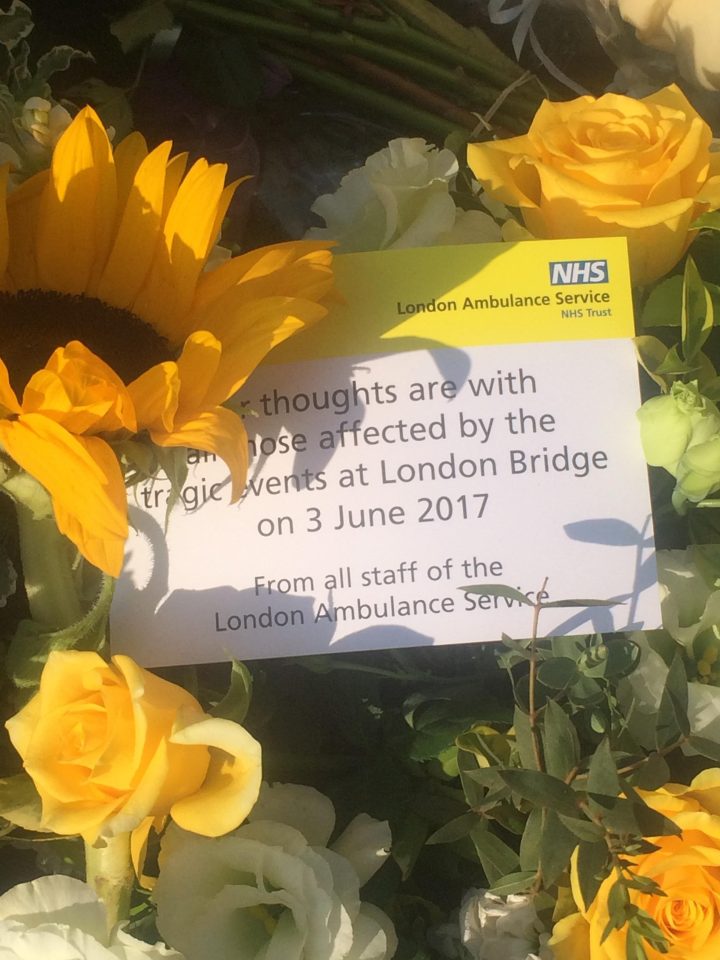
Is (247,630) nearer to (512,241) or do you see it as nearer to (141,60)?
(512,241)

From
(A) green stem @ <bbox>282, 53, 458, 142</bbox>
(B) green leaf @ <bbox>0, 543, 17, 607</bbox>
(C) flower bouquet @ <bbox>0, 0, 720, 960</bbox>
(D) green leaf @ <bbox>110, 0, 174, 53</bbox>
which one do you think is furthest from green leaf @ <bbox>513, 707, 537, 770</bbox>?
(D) green leaf @ <bbox>110, 0, 174, 53</bbox>

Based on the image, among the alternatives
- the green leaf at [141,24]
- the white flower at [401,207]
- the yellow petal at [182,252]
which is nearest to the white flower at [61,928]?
the yellow petal at [182,252]

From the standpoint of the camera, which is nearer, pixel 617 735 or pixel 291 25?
pixel 617 735

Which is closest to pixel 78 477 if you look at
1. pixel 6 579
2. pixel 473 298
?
pixel 6 579

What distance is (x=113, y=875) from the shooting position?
1.58ft

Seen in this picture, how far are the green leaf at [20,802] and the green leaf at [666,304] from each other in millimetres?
460

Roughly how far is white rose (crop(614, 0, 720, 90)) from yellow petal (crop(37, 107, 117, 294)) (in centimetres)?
41

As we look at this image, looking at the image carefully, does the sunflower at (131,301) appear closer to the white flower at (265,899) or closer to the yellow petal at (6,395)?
the yellow petal at (6,395)

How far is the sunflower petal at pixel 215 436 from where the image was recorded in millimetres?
450

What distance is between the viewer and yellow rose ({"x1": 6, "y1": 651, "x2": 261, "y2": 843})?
427 mm

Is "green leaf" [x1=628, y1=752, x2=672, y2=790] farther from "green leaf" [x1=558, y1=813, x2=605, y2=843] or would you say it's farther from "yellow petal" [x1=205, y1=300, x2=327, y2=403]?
"yellow petal" [x1=205, y1=300, x2=327, y2=403]

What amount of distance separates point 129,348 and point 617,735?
1.20 feet

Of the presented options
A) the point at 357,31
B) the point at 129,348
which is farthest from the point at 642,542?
the point at 357,31

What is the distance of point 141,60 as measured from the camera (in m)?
0.69
